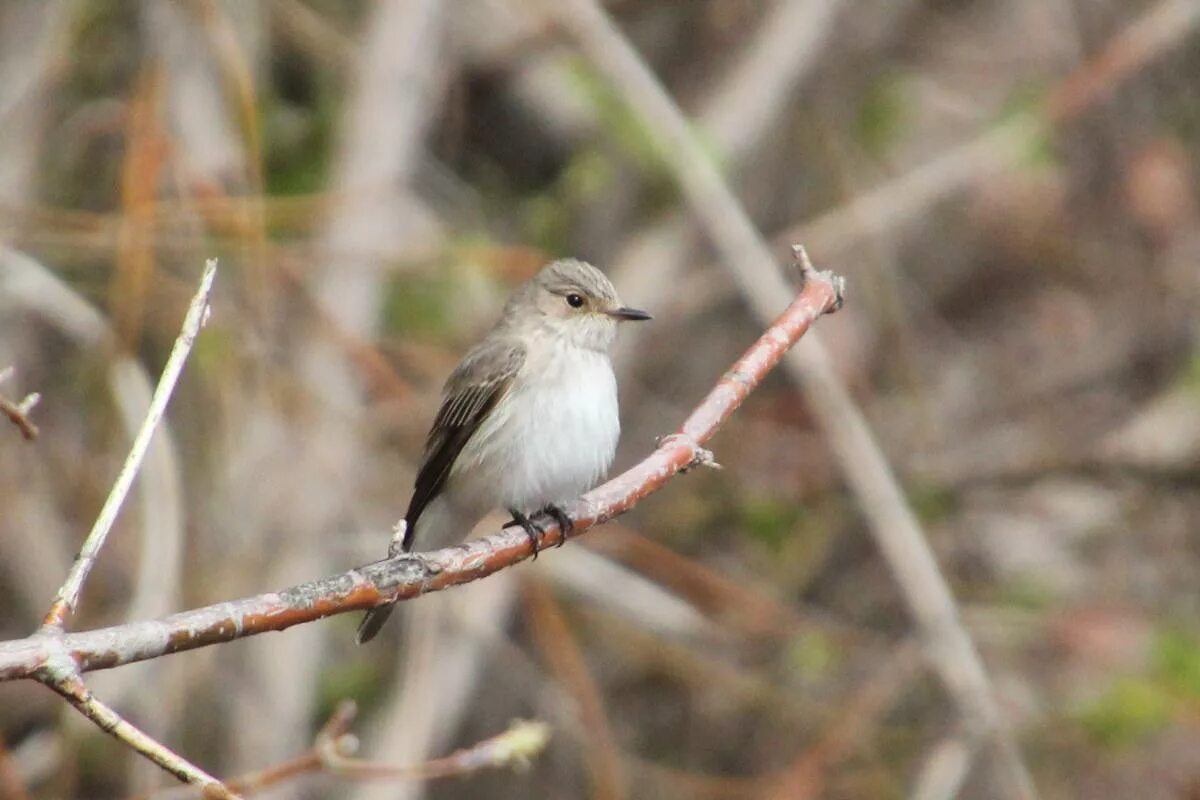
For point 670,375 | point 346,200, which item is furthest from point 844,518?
point 346,200

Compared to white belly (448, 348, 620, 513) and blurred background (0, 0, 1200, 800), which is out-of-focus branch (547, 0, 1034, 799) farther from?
white belly (448, 348, 620, 513)

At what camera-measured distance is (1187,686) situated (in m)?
5.16

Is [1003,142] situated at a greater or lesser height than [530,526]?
greater

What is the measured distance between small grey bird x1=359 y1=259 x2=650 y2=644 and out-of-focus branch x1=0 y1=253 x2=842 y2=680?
1.21 ft

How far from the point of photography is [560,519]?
3314mm

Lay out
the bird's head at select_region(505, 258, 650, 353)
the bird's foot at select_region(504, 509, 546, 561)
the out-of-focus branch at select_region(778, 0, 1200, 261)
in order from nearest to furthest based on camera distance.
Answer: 1. the bird's foot at select_region(504, 509, 546, 561)
2. the bird's head at select_region(505, 258, 650, 353)
3. the out-of-focus branch at select_region(778, 0, 1200, 261)

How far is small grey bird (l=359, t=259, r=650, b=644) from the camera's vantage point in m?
3.63

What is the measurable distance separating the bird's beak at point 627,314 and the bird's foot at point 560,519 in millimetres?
641

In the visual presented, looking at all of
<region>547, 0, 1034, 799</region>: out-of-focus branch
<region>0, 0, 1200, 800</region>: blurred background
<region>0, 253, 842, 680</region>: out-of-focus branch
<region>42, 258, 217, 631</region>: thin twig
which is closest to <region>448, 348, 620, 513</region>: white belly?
<region>0, 253, 842, 680</region>: out-of-focus branch

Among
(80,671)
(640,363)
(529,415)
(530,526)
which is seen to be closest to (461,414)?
(529,415)

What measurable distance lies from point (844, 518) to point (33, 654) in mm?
5302

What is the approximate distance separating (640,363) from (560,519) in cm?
341

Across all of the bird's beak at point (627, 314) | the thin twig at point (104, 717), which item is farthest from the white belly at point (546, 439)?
the thin twig at point (104, 717)

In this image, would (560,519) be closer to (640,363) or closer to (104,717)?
(104,717)
